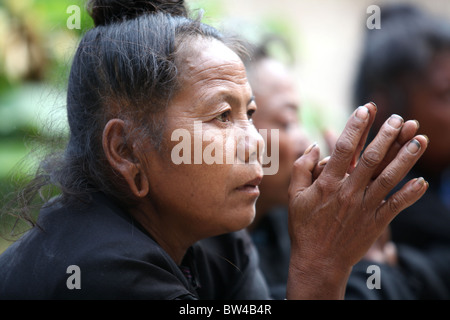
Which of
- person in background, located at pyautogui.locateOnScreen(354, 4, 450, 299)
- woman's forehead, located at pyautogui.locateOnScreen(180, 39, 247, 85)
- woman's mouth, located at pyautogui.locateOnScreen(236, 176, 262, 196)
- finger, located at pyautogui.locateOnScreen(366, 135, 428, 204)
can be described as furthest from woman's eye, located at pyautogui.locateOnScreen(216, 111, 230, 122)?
person in background, located at pyautogui.locateOnScreen(354, 4, 450, 299)

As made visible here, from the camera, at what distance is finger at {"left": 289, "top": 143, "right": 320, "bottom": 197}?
2051 millimetres

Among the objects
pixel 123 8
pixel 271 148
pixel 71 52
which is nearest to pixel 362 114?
pixel 123 8

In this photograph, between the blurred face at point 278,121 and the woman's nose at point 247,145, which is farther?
the blurred face at point 278,121

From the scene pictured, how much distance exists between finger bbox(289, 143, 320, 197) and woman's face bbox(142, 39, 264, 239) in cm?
13

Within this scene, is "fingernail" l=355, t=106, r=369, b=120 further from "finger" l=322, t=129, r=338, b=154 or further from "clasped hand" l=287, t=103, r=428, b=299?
"finger" l=322, t=129, r=338, b=154

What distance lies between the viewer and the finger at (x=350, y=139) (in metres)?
1.88

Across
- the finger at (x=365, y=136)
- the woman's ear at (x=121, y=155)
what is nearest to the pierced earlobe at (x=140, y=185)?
the woman's ear at (x=121, y=155)

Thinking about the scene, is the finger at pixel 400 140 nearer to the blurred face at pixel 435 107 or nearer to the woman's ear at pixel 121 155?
the woman's ear at pixel 121 155

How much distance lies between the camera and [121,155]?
2.01 metres

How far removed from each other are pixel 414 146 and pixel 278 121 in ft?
5.13

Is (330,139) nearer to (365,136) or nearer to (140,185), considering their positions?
(365,136)
